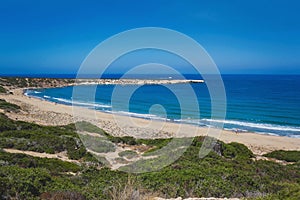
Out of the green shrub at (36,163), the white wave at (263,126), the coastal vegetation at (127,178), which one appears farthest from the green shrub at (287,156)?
the white wave at (263,126)

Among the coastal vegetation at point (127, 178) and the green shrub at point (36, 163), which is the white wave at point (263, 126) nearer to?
the coastal vegetation at point (127, 178)

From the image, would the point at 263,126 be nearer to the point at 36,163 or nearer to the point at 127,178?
the point at 127,178

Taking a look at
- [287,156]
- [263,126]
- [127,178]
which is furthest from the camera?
[263,126]

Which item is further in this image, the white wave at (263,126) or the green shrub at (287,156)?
the white wave at (263,126)

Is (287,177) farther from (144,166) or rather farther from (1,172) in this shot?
(1,172)

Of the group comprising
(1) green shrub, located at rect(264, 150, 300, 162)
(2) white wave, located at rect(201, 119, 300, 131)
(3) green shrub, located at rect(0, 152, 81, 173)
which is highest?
(3) green shrub, located at rect(0, 152, 81, 173)

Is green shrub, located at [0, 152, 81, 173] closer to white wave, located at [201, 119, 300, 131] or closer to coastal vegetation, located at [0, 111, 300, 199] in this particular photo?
coastal vegetation, located at [0, 111, 300, 199]

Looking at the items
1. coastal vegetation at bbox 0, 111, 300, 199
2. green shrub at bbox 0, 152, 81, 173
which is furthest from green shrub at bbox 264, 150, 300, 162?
green shrub at bbox 0, 152, 81, 173

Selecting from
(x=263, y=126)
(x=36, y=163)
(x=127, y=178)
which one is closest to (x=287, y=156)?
(x=127, y=178)

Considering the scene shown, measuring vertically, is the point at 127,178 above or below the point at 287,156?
above

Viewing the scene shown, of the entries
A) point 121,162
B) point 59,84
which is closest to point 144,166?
point 121,162

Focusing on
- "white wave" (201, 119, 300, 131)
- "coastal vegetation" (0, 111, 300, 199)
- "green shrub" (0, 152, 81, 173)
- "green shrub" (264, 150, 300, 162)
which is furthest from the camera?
"white wave" (201, 119, 300, 131)
